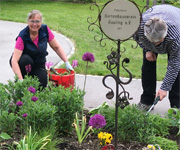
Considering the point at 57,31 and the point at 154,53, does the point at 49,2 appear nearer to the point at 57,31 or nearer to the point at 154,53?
the point at 57,31

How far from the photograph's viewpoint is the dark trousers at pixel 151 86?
4.04 meters

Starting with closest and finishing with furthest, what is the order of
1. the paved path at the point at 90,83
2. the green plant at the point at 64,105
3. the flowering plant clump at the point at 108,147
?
the flowering plant clump at the point at 108,147 → the green plant at the point at 64,105 → the paved path at the point at 90,83

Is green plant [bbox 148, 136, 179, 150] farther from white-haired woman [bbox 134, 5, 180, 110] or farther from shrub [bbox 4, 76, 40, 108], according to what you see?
shrub [bbox 4, 76, 40, 108]

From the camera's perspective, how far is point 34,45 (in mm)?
4172

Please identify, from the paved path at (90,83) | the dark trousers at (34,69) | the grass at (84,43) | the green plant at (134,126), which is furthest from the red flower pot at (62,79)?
the grass at (84,43)

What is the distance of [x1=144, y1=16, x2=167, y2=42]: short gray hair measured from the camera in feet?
10.4

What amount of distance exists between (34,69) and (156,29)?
189 cm

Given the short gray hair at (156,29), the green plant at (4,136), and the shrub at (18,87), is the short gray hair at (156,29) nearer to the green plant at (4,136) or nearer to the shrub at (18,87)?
the shrub at (18,87)

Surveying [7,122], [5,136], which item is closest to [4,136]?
[5,136]

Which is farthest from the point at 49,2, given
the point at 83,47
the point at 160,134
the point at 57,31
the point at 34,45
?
the point at 160,134

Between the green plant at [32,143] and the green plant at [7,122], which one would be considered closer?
the green plant at [32,143]

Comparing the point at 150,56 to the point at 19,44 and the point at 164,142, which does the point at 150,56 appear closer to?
the point at 164,142

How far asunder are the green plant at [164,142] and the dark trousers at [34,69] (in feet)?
5.85

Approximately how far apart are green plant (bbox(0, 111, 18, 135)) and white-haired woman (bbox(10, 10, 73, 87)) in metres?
0.96
